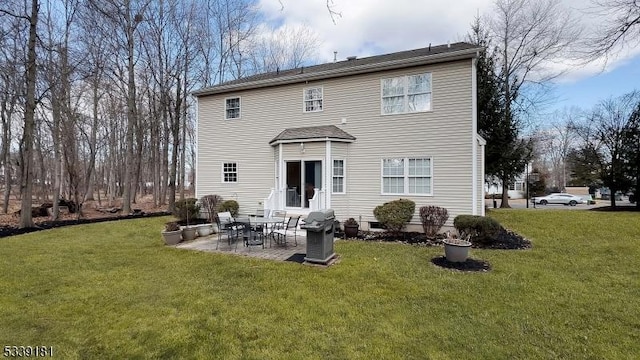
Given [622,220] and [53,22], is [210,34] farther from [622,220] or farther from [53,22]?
[622,220]

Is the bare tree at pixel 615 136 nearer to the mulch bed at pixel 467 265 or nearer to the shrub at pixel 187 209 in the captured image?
the mulch bed at pixel 467 265

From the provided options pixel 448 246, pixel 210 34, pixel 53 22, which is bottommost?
pixel 448 246

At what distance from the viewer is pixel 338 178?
11.0 m

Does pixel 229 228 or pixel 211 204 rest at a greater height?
pixel 211 204

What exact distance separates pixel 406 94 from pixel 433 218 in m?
4.28

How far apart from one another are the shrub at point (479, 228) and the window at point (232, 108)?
966 centimetres

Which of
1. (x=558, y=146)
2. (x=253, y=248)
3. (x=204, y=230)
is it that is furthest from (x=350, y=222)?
(x=558, y=146)

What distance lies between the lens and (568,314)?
4113 millimetres

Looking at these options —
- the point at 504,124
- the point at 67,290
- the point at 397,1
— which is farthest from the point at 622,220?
the point at 67,290

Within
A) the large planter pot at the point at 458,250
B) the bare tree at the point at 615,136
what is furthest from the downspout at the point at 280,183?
the bare tree at the point at 615,136

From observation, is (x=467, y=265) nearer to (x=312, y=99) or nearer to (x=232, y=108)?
(x=312, y=99)

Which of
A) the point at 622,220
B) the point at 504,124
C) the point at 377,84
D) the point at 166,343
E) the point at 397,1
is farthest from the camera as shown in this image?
the point at 504,124

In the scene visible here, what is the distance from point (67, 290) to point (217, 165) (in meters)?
8.77

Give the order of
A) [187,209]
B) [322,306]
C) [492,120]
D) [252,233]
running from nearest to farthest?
[322,306], [252,233], [187,209], [492,120]
